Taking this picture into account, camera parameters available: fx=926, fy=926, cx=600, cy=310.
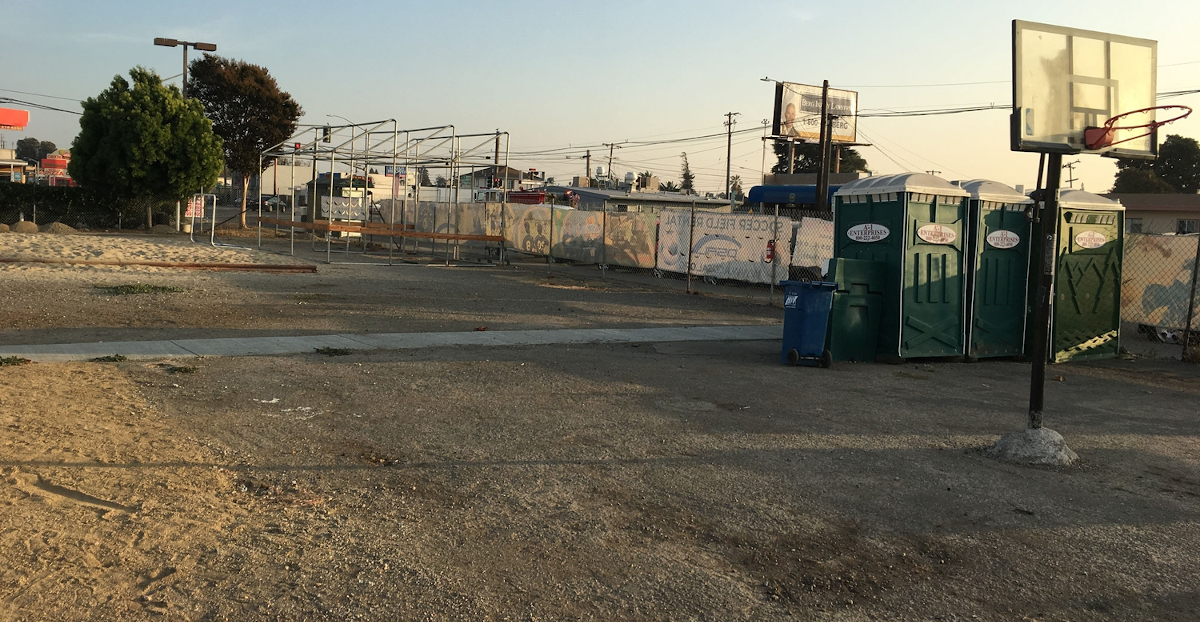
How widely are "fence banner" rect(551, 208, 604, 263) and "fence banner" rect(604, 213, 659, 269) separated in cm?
39

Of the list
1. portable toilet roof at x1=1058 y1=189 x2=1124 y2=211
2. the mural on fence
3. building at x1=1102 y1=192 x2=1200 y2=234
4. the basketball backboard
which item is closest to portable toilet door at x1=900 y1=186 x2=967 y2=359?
portable toilet roof at x1=1058 y1=189 x2=1124 y2=211

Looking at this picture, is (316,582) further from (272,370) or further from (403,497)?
(272,370)

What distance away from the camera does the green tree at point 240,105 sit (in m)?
48.1

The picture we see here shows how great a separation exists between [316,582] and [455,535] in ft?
2.91

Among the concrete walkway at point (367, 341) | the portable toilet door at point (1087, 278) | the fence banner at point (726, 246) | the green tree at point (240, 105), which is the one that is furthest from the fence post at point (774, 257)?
the green tree at point (240, 105)

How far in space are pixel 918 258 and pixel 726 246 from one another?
421 inches

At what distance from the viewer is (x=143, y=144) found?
123 ft

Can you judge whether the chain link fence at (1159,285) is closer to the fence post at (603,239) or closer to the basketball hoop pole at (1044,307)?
the basketball hoop pole at (1044,307)

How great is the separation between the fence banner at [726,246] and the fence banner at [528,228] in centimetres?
715

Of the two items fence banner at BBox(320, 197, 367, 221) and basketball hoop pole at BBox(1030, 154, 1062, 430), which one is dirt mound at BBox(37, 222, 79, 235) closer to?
fence banner at BBox(320, 197, 367, 221)

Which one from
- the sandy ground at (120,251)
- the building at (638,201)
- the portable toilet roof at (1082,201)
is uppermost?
the building at (638,201)

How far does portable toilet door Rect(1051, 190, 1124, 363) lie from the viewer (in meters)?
12.4

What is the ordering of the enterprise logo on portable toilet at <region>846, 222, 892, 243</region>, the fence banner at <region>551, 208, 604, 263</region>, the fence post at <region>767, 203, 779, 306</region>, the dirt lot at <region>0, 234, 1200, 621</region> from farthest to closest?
the fence banner at <region>551, 208, 604, 263</region>
the fence post at <region>767, 203, 779, 306</region>
the enterprise logo on portable toilet at <region>846, 222, 892, 243</region>
the dirt lot at <region>0, 234, 1200, 621</region>

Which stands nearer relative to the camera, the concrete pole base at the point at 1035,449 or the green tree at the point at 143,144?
the concrete pole base at the point at 1035,449
